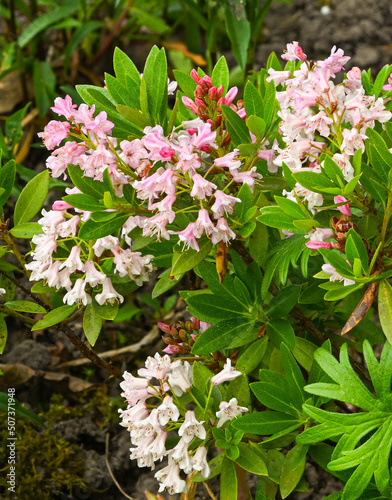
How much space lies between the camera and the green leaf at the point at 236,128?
4.28 ft

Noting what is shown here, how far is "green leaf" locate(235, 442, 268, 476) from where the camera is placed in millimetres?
1393

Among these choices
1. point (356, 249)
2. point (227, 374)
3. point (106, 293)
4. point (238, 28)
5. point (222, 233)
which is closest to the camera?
point (356, 249)

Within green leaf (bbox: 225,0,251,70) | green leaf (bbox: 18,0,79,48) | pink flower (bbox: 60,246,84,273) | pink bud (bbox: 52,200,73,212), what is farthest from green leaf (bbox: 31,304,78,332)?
green leaf (bbox: 18,0,79,48)

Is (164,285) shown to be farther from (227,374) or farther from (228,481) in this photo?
(228,481)

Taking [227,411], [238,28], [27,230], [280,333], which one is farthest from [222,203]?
[238,28]

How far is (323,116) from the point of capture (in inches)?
49.2

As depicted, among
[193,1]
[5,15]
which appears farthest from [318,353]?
[5,15]

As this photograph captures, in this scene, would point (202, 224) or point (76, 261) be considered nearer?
point (202, 224)

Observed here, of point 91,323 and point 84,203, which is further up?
point 84,203

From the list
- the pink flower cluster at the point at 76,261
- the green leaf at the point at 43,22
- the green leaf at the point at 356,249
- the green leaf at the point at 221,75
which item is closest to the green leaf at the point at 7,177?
the pink flower cluster at the point at 76,261

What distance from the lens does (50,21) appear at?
9.25 ft

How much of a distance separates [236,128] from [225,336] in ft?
1.53

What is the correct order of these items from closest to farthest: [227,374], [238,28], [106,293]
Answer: [227,374]
[106,293]
[238,28]

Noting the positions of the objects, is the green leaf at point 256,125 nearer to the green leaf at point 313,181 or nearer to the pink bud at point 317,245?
the green leaf at point 313,181
